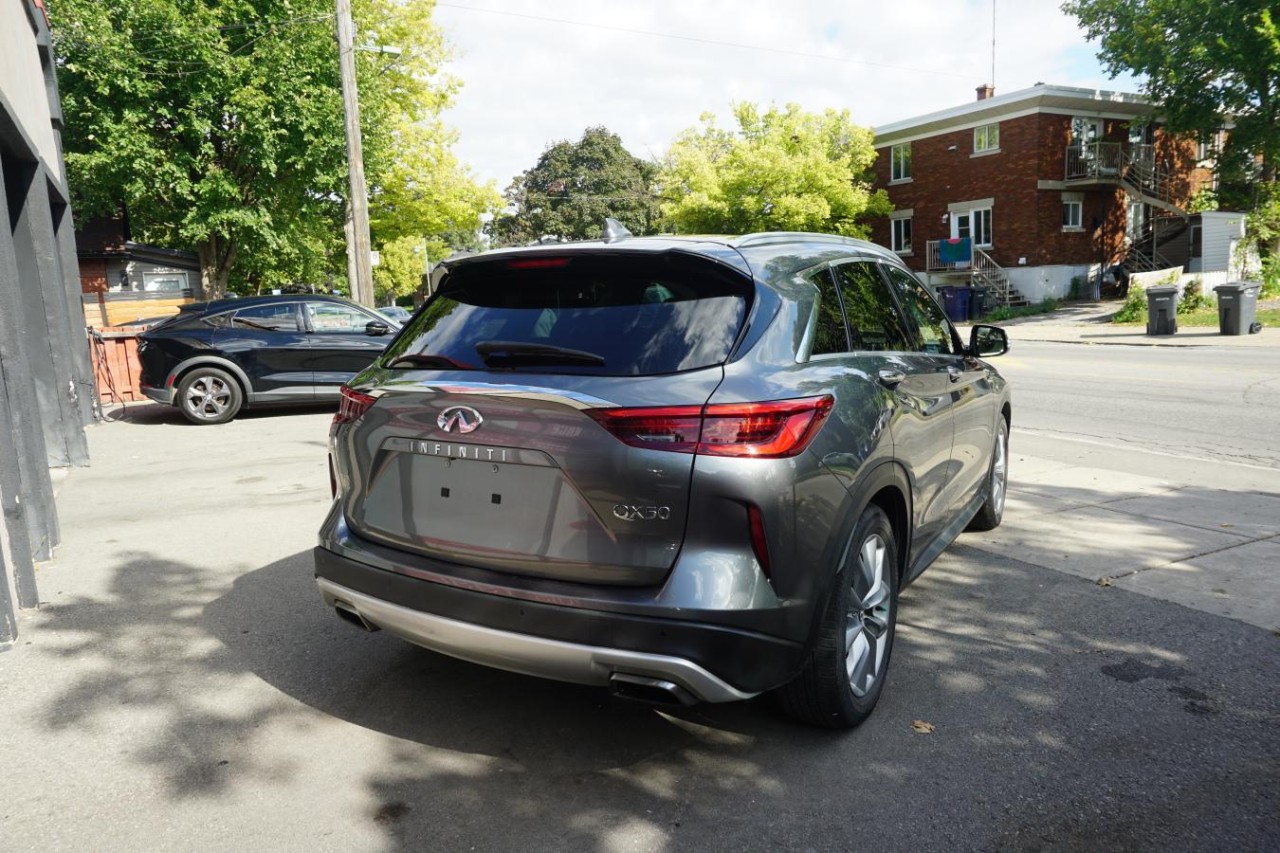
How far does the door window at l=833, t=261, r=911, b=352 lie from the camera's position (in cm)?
375

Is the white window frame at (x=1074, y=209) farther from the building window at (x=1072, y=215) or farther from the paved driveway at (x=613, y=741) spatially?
the paved driveway at (x=613, y=741)

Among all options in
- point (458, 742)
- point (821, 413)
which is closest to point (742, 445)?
point (821, 413)

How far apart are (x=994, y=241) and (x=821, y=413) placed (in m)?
36.8

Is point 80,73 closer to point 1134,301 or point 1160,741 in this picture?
point 1160,741

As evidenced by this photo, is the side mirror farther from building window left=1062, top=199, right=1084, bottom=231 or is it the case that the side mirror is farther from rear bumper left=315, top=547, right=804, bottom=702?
building window left=1062, top=199, right=1084, bottom=231

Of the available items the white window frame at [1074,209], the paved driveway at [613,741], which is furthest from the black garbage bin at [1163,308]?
the paved driveway at [613,741]

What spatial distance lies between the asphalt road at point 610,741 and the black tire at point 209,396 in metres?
7.24

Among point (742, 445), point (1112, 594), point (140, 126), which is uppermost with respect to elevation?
point (140, 126)

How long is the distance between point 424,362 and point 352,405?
345 millimetres

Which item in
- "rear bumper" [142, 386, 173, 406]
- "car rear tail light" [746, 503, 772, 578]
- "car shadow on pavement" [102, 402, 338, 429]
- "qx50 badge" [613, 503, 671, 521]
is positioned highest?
"qx50 badge" [613, 503, 671, 521]

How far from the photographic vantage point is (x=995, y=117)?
35.7 m

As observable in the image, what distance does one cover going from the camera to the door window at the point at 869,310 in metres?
3.75

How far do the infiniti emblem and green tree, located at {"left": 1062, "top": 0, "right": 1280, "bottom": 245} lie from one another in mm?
32085

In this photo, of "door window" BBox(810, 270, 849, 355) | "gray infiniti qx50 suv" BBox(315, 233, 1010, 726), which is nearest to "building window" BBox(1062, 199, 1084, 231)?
"door window" BBox(810, 270, 849, 355)
